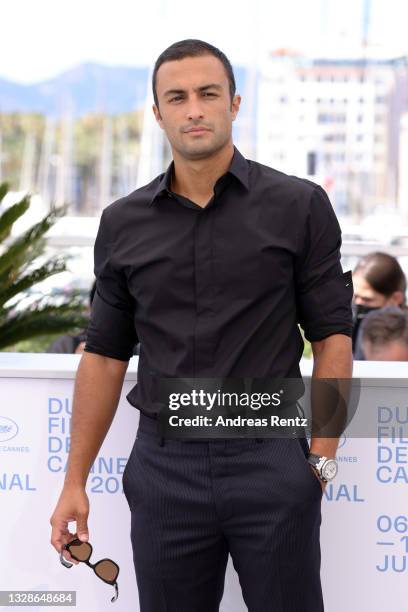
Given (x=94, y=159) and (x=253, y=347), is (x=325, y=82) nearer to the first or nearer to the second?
(x=253, y=347)

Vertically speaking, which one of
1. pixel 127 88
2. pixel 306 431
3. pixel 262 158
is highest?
pixel 127 88

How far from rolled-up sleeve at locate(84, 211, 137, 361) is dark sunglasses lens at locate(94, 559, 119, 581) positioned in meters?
0.66

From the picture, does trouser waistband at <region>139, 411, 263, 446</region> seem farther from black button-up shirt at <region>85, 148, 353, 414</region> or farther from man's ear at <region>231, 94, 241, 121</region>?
man's ear at <region>231, 94, 241, 121</region>

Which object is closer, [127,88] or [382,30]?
[382,30]

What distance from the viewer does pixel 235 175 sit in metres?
2.37

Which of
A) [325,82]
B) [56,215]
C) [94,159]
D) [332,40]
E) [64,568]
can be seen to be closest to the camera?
[64,568]

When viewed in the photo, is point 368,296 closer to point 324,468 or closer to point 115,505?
point 115,505

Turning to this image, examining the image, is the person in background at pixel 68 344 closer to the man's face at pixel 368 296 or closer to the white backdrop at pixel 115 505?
the man's face at pixel 368 296

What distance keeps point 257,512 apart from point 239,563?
0.48 ft

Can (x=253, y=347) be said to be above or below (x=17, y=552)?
above

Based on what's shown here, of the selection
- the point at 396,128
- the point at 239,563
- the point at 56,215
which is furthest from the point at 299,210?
the point at 396,128

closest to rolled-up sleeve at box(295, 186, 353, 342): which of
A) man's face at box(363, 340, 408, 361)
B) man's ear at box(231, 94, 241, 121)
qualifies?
man's ear at box(231, 94, 241, 121)

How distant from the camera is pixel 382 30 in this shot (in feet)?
50.2

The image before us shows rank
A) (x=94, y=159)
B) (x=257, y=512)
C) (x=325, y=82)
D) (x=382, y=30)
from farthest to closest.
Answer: (x=94, y=159)
(x=325, y=82)
(x=382, y=30)
(x=257, y=512)
